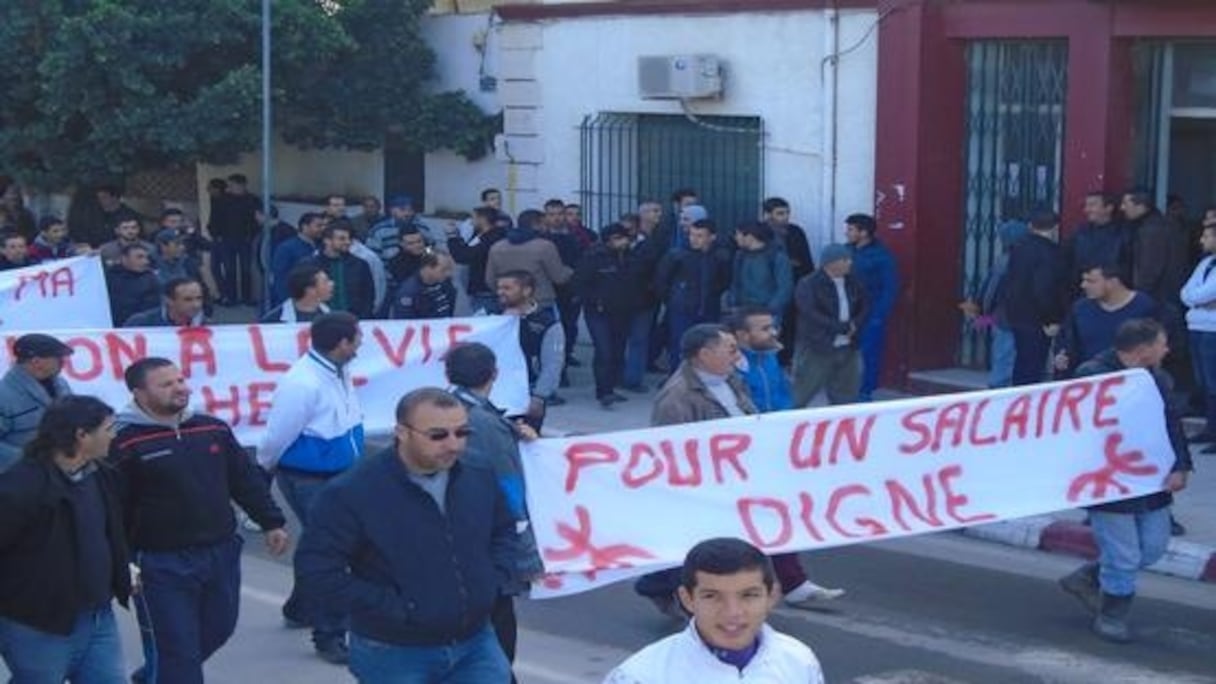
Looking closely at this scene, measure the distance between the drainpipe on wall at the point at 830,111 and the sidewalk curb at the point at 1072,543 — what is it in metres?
5.59

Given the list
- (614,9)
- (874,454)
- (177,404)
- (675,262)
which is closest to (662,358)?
(675,262)

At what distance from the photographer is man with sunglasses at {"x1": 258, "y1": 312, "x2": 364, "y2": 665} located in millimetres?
9125

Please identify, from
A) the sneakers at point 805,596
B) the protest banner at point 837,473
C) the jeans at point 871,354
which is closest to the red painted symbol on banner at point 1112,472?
the protest banner at point 837,473

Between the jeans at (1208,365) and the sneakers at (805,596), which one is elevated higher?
the jeans at (1208,365)

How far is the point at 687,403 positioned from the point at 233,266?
15255 millimetres

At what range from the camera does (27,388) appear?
9.44 metres

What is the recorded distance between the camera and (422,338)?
13.7 metres

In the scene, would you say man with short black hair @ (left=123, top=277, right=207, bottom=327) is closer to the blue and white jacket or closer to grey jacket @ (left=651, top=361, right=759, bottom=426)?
the blue and white jacket

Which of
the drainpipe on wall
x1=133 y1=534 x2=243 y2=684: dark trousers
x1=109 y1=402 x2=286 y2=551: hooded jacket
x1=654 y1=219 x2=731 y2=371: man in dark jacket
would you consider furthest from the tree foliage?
x1=133 y1=534 x2=243 y2=684: dark trousers

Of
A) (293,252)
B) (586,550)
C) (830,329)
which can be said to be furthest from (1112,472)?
(293,252)

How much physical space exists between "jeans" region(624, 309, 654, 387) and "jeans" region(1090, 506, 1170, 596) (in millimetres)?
8141

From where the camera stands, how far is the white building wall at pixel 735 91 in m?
17.5

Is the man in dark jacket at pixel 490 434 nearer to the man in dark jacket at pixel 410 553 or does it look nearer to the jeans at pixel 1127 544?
the man in dark jacket at pixel 410 553

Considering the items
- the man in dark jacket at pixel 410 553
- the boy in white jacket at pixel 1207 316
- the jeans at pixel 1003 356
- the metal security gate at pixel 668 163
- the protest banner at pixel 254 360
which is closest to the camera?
the man in dark jacket at pixel 410 553
